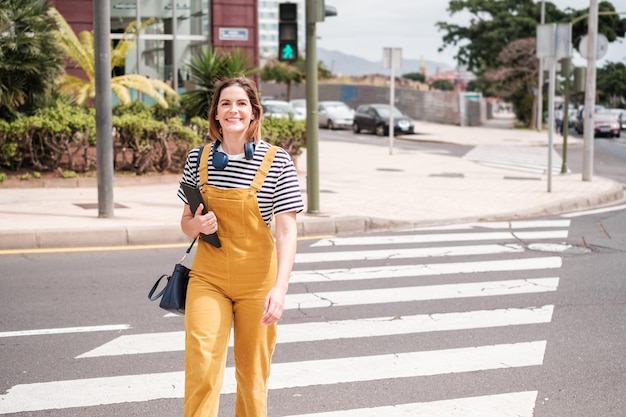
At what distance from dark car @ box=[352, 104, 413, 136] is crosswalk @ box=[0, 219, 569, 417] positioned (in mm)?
28523

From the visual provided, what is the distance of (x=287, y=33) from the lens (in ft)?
42.5

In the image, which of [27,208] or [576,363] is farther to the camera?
[27,208]

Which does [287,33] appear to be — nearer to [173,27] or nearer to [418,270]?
[418,270]

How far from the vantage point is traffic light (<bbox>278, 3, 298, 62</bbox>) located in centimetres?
1280

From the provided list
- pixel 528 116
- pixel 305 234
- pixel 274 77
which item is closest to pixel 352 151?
pixel 305 234

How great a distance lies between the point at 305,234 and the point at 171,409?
7.08 metres

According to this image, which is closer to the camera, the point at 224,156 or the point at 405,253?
the point at 224,156

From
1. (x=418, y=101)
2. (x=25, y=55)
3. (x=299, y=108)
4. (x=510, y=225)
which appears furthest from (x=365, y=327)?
(x=418, y=101)

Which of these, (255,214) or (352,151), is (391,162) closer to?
(352,151)

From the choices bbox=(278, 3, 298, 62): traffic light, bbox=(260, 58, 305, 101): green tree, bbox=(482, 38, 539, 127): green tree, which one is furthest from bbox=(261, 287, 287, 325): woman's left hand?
bbox=(260, 58, 305, 101): green tree

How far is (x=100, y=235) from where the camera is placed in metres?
10.8

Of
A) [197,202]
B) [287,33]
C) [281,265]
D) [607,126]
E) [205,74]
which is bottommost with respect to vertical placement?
[281,265]

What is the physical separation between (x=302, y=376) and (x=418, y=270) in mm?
3970

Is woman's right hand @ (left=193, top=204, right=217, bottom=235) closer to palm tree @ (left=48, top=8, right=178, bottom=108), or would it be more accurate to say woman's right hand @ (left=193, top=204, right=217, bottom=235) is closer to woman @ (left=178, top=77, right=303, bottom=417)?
woman @ (left=178, top=77, right=303, bottom=417)
